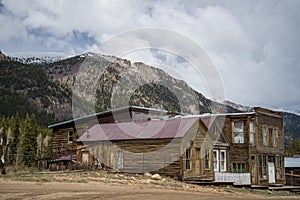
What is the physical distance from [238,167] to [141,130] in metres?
9.75

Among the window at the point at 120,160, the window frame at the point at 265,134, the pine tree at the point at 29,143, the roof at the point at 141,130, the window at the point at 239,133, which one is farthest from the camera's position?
the pine tree at the point at 29,143

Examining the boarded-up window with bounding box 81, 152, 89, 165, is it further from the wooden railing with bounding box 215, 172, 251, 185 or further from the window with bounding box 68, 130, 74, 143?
the wooden railing with bounding box 215, 172, 251, 185

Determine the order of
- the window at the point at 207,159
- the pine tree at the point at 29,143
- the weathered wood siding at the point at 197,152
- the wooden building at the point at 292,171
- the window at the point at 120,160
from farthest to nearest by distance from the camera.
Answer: the pine tree at the point at 29,143, the wooden building at the point at 292,171, the window at the point at 120,160, the window at the point at 207,159, the weathered wood siding at the point at 197,152

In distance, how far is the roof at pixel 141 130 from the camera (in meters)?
32.4

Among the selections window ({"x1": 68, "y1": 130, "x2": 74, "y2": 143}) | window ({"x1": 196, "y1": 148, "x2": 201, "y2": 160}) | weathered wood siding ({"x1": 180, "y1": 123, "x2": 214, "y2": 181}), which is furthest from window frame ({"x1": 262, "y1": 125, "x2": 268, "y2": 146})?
window ({"x1": 68, "y1": 130, "x2": 74, "y2": 143})

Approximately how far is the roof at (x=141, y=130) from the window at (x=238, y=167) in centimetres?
755

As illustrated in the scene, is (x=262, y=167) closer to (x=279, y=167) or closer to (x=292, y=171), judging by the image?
Answer: (x=279, y=167)

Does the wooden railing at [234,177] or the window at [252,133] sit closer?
the wooden railing at [234,177]

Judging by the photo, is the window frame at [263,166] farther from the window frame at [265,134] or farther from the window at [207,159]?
the window at [207,159]

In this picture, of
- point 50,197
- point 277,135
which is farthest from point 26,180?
point 277,135

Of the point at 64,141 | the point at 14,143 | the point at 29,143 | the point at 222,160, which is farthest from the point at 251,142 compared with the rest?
the point at 14,143

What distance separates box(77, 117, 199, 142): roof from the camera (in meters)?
32.4

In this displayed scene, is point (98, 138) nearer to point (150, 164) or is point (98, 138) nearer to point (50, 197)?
point (150, 164)

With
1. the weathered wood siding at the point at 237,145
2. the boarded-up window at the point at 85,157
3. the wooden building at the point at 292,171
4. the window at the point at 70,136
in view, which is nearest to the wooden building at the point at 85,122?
the window at the point at 70,136
